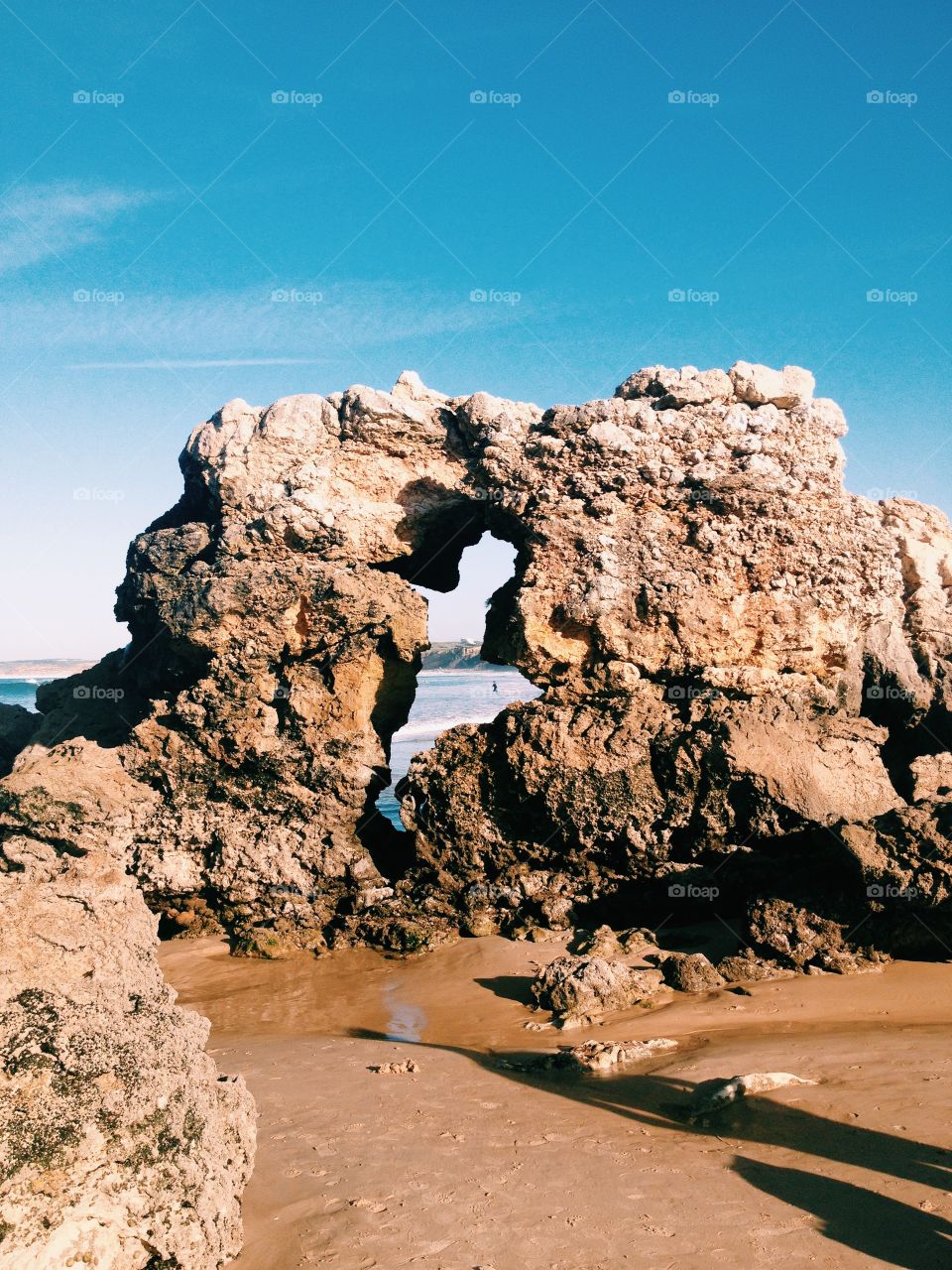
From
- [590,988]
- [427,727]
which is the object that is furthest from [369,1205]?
[427,727]

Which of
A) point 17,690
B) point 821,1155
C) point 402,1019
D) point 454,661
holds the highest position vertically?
point 454,661

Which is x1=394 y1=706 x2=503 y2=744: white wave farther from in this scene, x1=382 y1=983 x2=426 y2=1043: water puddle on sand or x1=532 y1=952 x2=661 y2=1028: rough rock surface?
x1=532 y1=952 x2=661 y2=1028: rough rock surface

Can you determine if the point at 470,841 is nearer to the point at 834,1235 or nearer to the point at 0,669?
the point at 834,1235

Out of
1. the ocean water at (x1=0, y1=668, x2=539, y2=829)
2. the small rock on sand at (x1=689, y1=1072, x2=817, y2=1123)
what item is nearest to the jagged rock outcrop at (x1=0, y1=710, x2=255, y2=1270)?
the small rock on sand at (x1=689, y1=1072, x2=817, y2=1123)

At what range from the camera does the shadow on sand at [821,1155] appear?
4961mm

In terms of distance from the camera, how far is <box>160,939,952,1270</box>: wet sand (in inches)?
200

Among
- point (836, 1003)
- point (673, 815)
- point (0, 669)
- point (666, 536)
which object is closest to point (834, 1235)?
point (836, 1003)
